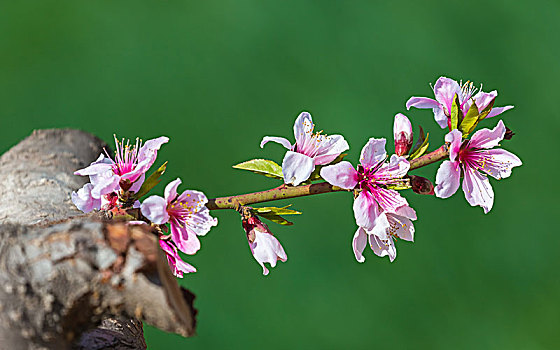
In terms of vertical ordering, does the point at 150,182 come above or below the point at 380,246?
above

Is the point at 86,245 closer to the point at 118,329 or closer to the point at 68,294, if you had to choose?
the point at 68,294

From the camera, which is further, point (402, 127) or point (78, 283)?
point (402, 127)

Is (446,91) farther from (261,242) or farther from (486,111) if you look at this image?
(261,242)

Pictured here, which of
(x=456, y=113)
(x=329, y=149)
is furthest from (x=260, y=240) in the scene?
(x=456, y=113)

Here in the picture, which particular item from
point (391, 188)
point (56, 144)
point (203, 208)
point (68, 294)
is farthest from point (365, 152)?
point (56, 144)

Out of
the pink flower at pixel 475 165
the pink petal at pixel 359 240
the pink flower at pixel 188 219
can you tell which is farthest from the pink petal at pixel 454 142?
the pink flower at pixel 188 219

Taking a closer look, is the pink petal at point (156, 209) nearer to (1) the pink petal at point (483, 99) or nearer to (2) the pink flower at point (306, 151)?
(2) the pink flower at point (306, 151)
